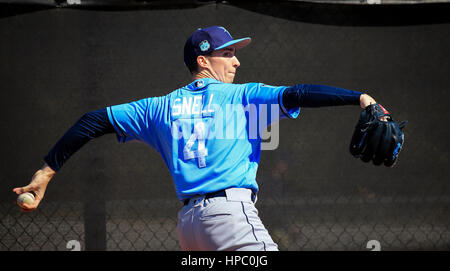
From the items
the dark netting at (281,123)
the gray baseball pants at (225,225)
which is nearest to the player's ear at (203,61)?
the gray baseball pants at (225,225)

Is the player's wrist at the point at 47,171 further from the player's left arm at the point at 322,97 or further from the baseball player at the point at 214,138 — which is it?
the player's left arm at the point at 322,97

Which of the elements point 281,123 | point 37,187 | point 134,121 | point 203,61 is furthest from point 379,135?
point 281,123

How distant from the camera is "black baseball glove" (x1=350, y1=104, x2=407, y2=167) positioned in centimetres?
167

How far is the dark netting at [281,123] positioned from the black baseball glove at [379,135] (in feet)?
A: 5.51

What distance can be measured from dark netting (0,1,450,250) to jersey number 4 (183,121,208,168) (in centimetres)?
146

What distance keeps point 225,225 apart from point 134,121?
730mm

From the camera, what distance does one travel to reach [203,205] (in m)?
1.93

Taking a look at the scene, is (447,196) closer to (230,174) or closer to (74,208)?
(230,174)

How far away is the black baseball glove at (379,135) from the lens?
167 cm

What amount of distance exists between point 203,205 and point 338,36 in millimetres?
2091

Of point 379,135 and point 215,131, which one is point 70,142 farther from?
point 379,135

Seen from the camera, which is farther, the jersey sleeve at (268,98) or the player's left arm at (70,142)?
the player's left arm at (70,142)

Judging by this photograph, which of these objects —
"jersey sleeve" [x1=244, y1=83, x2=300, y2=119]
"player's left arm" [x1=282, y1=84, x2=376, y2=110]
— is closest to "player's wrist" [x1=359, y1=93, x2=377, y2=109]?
"player's left arm" [x1=282, y1=84, x2=376, y2=110]

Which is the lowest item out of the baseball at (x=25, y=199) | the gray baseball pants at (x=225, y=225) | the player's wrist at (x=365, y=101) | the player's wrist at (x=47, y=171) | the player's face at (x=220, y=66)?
the gray baseball pants at (x=225, y=225)
